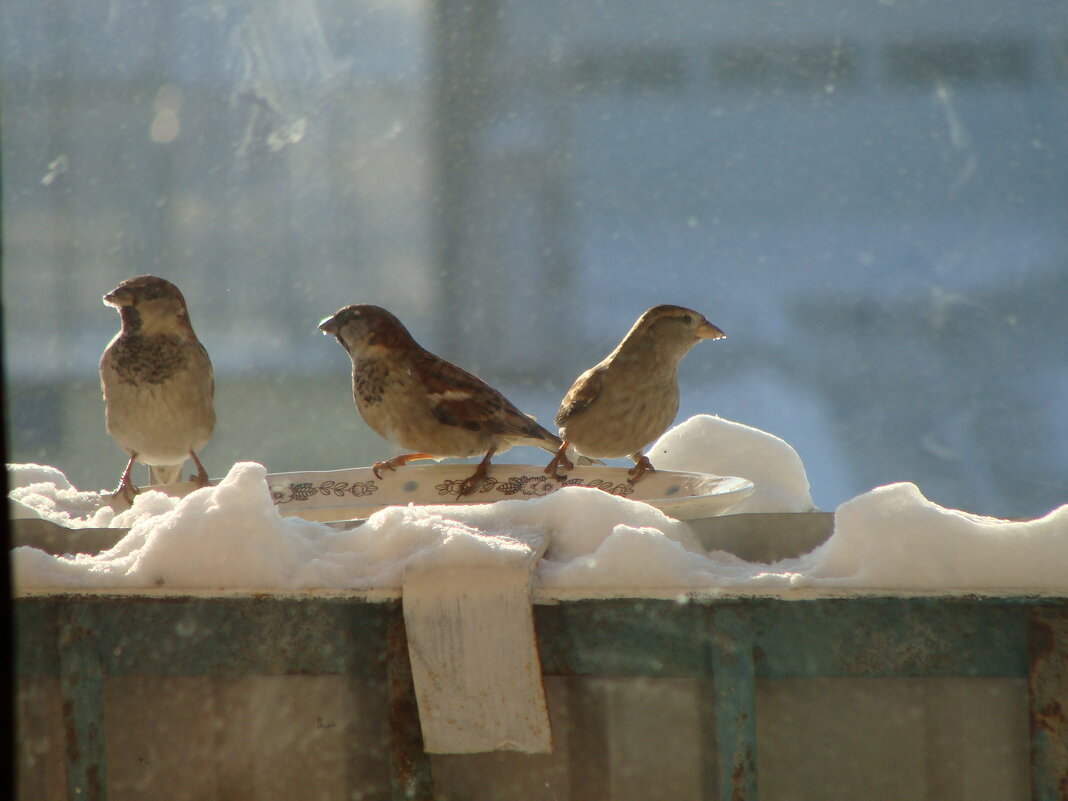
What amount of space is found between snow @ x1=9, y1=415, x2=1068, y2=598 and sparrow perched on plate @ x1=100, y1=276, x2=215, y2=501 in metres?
0.49

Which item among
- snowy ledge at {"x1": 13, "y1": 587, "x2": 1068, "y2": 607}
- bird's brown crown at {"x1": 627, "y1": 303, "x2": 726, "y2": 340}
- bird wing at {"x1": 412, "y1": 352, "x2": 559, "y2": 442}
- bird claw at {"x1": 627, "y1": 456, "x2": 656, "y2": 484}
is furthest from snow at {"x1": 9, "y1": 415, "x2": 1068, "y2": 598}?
bird's brown crown at {"x1": 627, "y1": 303, "x2": 726, "y2": 340}

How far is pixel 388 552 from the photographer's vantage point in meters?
0.60

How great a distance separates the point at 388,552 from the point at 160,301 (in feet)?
2.25

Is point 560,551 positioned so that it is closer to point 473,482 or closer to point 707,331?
point 473,482

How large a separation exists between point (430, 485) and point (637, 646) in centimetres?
54

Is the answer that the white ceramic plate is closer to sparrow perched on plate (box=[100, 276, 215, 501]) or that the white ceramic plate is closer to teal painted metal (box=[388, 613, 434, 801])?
sparrow perched on plate (box=[100, 276, 215, 501])

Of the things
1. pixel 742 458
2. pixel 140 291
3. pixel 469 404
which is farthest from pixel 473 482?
pixel 140 291

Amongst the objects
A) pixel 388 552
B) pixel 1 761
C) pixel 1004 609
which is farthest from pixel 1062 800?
pixel 1 761

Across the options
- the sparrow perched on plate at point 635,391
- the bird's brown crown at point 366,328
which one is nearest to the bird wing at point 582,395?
the sparrow perched on plate at point 635,391

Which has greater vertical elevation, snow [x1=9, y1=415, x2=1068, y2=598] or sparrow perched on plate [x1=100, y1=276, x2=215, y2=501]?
sparrow perched on plate [x1=100, y1=276, x2=215, y2=501]

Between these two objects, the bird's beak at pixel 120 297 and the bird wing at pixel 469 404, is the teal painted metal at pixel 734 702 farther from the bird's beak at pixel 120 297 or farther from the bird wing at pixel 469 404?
the bird's beak at pixel 120 297

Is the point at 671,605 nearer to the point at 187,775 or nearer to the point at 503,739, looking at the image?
the point at 503,739

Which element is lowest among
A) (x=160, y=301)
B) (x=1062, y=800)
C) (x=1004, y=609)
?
(x=1062, y=800)

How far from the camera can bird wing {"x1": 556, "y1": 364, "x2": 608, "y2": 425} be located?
120 centimetres
